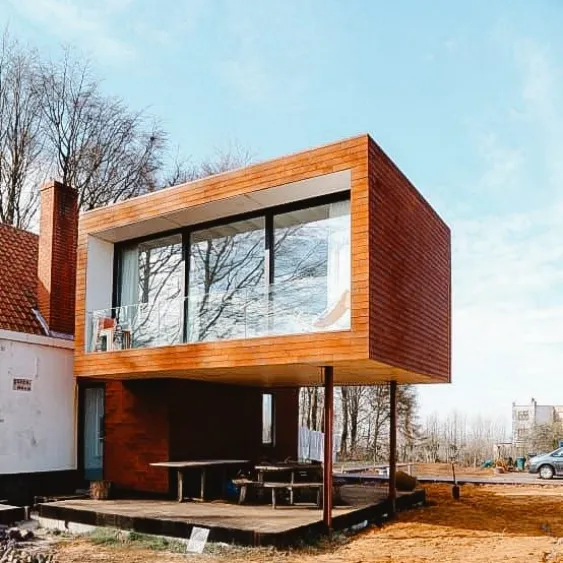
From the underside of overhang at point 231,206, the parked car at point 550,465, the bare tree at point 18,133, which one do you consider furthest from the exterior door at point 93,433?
the parked car at point 550,465

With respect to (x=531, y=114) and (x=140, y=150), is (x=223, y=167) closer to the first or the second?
(x=140, y=150)

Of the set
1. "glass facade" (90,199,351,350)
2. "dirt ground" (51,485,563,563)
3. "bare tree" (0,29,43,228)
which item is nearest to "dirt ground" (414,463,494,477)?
"dirt ground" (51,485,563,563)

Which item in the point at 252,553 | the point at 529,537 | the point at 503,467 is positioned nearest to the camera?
the point at 252,553

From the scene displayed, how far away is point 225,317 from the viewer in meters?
11.7

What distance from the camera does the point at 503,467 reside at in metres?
25.4

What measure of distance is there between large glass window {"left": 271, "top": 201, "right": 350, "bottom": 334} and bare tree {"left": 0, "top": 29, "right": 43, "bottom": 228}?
49.9 ft

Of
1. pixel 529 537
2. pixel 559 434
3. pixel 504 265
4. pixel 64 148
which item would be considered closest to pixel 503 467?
pixel 559 434

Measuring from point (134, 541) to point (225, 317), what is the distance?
3600 mm

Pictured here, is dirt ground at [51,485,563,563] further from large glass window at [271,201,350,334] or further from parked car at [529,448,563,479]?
parked car at [529,448,563,479]

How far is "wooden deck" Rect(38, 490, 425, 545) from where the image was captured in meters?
9.66

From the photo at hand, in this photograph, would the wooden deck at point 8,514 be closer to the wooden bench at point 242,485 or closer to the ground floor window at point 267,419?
the wooden bench at point 242,485

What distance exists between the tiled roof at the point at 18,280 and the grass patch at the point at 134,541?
5.05 m

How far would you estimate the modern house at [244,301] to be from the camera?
35.2ft

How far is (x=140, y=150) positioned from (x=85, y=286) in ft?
49.9
